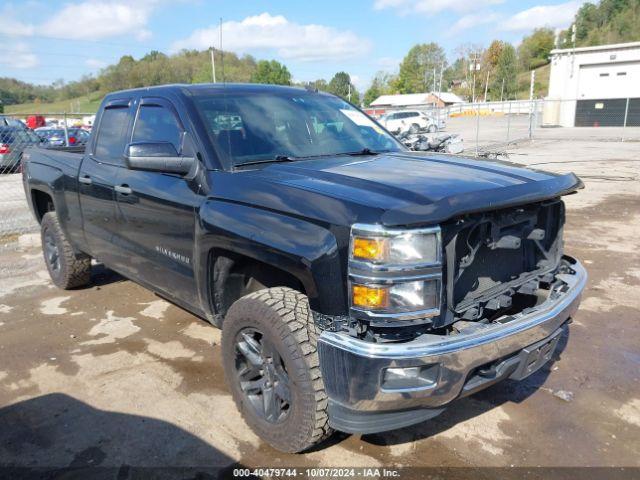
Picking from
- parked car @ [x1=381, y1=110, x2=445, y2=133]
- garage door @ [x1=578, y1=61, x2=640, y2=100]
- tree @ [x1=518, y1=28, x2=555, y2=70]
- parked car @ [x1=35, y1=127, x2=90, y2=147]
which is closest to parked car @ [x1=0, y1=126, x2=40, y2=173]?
parked car @ [x1=35, y1=127, x2=90, y2=147]

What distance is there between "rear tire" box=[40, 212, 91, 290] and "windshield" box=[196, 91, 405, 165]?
2657 mm

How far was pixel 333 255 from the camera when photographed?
91.4 inches

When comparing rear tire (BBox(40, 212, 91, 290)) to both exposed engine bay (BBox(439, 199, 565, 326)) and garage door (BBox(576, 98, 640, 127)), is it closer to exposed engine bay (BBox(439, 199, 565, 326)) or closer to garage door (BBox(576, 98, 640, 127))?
exposed engine bay (BBox(439, 199, 565, 326))

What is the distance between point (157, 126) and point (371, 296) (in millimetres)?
2252

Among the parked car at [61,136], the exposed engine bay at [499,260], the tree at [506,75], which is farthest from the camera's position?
the tree at [506,75]

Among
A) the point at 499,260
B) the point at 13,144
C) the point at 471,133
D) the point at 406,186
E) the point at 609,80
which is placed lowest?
the point at 471,133

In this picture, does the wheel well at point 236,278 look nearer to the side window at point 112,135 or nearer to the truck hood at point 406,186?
the truck hood at point 406,186

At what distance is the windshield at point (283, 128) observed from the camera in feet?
10.7

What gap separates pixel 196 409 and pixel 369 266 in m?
1.71

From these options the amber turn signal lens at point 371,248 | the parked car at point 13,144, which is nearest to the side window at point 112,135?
the amber turn signal lens at point 371,248

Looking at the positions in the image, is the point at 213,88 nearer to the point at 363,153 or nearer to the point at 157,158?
the point at 157,158

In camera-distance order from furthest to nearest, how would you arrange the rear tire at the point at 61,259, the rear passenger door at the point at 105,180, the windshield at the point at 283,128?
the rear tire at the point at 61,259, the rear passenger door at the point at 105,180, the windshield at the point at 283,128

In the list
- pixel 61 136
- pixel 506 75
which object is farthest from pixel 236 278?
pixel 506 75

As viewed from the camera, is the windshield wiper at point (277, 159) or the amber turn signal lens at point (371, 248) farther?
the windshield wiper at point (277, 159)
